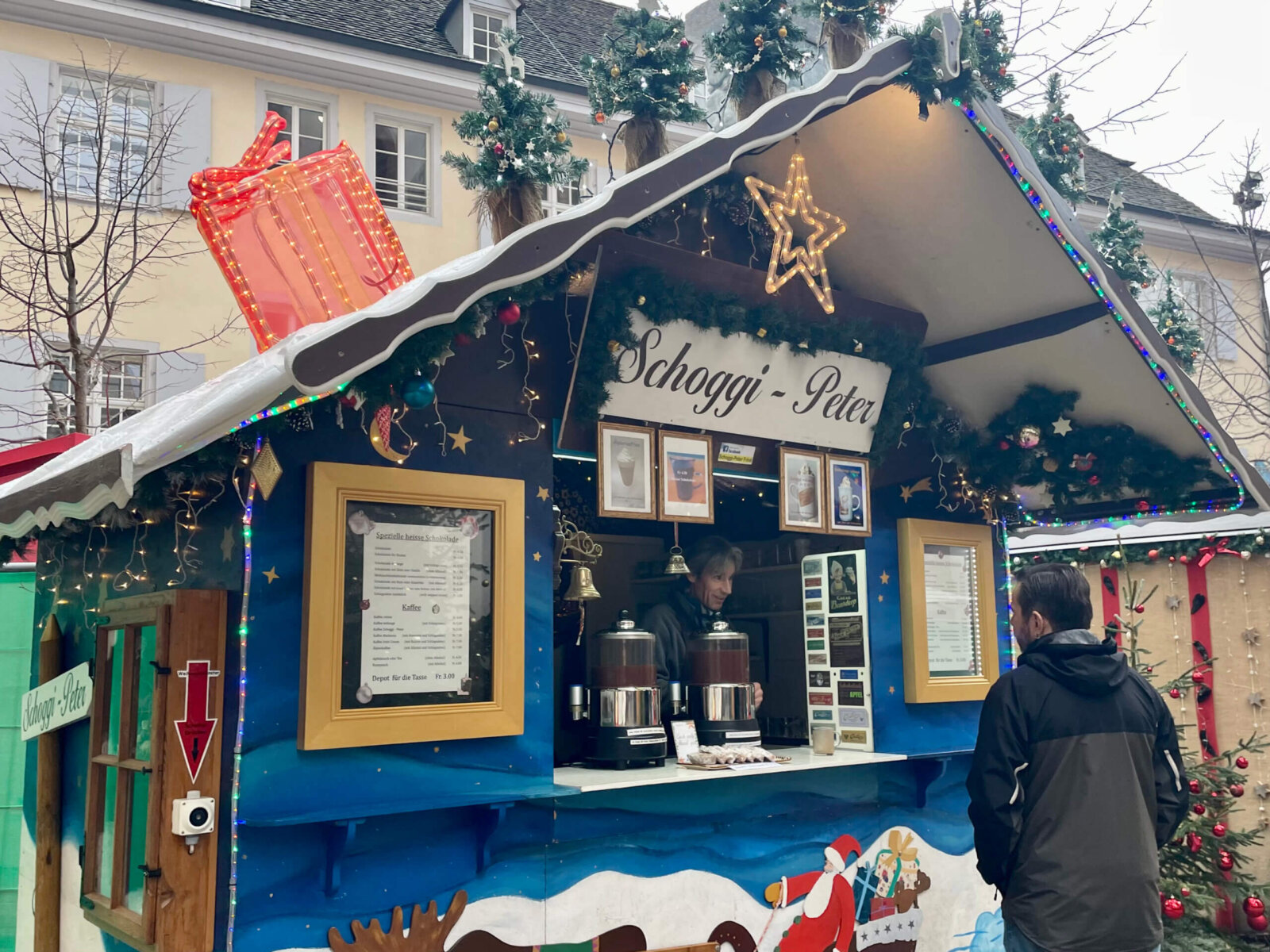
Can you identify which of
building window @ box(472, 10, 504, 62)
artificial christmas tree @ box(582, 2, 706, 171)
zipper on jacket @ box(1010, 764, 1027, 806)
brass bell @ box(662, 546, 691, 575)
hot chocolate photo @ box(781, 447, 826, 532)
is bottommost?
zipper on jacket @ box(1010, 764, 1027, 806)

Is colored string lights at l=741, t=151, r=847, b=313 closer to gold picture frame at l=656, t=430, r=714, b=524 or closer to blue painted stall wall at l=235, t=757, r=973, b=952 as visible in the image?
gold picture frame at l=656, t=430, r=714, b=524

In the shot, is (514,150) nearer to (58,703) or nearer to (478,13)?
(58,703)

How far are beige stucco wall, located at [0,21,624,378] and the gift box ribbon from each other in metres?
7.04

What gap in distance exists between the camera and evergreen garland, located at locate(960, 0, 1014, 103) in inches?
203

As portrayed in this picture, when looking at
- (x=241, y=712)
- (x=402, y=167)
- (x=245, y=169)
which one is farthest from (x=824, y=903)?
(x=402, y=167)

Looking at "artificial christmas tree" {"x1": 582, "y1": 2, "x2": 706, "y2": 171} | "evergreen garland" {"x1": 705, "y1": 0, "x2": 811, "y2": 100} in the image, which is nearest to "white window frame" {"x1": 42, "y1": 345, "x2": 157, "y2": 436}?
"artificial christmas tree" {"x1": 582, "y1": 2, "x2": 706, "y2": 171}

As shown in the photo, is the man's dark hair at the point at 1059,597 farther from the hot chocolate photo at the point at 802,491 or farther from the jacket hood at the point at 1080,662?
the hot chocolate photo at the point at 802,491

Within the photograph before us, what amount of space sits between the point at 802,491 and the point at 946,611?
1420mm

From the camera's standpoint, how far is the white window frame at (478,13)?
51.8 feet

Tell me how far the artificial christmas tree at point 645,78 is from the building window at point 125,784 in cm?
322

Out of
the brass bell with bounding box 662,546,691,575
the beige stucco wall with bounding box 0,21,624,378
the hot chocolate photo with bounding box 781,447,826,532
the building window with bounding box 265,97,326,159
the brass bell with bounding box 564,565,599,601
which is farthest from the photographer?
the building window with bounding box 265,97,326,159

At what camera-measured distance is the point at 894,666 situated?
621 centimetres

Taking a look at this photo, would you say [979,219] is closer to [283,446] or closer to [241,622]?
[283,446]

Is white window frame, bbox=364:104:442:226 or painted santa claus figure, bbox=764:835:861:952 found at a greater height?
white window frame, bbox=364:104:442:226
